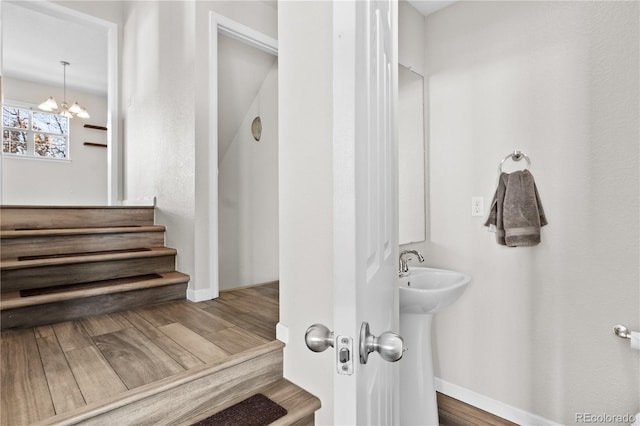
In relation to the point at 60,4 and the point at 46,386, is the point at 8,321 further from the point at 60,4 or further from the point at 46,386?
the point at 60,4

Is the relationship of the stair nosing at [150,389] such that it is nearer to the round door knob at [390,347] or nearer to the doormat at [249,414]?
the doormat at [249,414]

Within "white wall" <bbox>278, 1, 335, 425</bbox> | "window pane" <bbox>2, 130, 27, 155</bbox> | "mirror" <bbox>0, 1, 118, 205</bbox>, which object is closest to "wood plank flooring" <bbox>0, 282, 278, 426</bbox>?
"white wall" <bbox>278, 1, 335, 425</bbox>

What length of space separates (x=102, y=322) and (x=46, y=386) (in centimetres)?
64

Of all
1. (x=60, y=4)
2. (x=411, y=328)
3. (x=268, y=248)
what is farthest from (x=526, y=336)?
(x=60, y=4)

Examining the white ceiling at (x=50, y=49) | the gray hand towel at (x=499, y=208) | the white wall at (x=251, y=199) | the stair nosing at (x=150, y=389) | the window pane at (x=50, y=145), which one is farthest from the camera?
the window pane at (x=50, y=145)

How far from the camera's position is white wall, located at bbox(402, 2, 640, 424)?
143 centimetres

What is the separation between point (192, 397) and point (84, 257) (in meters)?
1.27

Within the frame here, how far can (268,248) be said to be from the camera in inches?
119

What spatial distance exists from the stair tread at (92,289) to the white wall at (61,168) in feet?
13.6

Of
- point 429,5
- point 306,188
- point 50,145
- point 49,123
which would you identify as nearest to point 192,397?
point 306,188

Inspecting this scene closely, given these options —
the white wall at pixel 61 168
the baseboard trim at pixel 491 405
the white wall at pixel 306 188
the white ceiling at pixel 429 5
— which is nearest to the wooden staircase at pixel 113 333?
the white wall at pixel 306 188

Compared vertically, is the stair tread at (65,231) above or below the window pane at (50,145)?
below

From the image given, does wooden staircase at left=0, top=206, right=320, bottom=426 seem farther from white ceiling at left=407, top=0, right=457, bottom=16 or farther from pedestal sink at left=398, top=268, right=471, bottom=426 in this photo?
white ceiling at left=407, top=0, right=457, bottom=16

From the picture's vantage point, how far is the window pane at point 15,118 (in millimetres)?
4730
